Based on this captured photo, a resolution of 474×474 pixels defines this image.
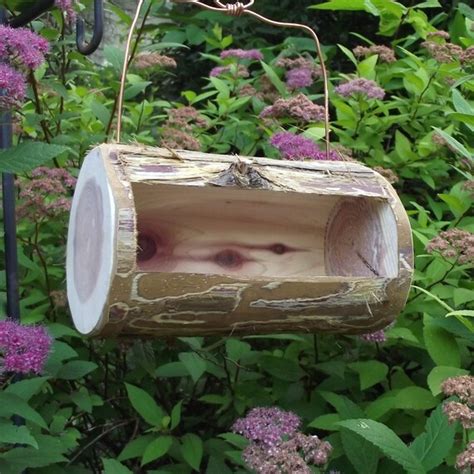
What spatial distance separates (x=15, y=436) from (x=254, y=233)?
52cm

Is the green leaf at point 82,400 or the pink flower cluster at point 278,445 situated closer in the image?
the pink flower cluster at point 278,445

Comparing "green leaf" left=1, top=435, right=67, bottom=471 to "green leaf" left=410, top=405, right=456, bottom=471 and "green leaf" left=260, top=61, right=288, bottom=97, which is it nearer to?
"green leaf" left=410, top=405, right=456, bottom=471

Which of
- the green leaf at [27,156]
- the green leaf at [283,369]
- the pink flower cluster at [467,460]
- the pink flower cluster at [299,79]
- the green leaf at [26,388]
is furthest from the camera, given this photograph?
the pink flower cluster at [299,79]

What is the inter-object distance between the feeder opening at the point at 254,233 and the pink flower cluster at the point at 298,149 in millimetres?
75

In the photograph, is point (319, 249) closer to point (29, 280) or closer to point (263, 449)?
point (263, 449)

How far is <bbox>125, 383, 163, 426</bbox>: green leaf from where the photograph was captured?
1497 millimetres

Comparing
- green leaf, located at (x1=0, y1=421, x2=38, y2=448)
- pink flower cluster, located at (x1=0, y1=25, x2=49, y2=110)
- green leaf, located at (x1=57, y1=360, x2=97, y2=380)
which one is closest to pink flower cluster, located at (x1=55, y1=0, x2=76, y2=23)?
pink flower cluster, located at (x1=0, y1=25, x2=49, y2=110)

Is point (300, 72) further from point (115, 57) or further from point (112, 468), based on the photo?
point (112, 468)

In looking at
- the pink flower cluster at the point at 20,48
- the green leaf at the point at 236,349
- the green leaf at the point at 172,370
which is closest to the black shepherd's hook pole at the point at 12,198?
the pink flower cluster at the point at 20,48

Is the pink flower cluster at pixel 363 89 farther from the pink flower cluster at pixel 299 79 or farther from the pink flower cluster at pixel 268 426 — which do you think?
the pink flower cluster at pixel 268 426

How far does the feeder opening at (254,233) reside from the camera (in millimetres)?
1385

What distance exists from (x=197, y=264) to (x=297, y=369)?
1.14 feet

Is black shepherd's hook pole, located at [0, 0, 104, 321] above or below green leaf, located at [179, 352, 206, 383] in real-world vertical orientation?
above

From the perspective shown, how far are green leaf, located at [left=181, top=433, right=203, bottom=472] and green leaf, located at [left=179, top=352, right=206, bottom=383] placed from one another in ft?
0.35
